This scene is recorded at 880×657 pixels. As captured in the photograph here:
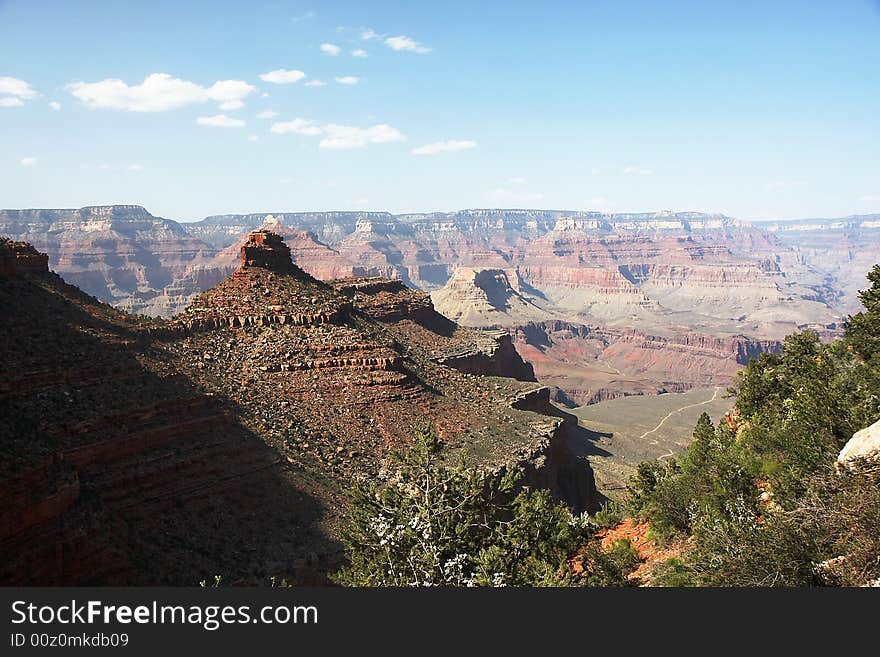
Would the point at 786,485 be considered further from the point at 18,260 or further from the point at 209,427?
the point at 18,260

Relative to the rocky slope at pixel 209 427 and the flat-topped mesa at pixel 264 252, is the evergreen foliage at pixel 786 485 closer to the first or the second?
the rocky slope at pixel 209 427

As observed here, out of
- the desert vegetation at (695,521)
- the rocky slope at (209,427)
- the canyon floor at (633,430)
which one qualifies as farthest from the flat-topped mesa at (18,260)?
the canyon floor at (633,430)

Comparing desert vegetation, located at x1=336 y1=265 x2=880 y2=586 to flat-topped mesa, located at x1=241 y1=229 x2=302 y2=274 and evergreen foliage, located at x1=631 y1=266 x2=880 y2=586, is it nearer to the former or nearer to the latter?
evergreen foliage, located at x1=631 y1=266 x2=880 y2=586

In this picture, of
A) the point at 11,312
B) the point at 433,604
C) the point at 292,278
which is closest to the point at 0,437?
the point at 11,312

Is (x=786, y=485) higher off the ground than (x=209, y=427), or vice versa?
(x=786, y=485)

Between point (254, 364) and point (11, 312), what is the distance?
14.6m

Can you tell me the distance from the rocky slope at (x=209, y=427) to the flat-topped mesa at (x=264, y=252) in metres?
0.18

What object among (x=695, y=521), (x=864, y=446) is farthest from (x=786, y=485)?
(x=695, y=521)

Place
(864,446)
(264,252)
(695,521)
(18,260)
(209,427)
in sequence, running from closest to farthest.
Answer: (864,446)
(695,521)
(209,427)
(18,260)
(264,252)

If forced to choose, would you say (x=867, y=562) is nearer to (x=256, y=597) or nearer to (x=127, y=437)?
(x=256, y=597)

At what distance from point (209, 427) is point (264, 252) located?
21339 mm

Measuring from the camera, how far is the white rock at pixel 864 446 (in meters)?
15.7

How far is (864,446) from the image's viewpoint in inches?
639

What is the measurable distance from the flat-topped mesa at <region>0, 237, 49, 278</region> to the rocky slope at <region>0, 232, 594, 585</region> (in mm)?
145
